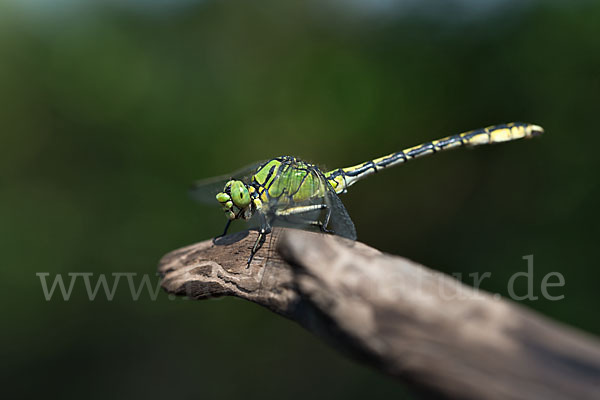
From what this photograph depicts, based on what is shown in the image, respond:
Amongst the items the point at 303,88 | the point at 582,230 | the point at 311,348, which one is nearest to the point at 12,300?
the point at 311,348

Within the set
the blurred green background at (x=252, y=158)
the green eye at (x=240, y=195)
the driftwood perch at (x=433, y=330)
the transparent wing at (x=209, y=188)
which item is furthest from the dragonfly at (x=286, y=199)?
the blurred green background at (x=252, y=158)

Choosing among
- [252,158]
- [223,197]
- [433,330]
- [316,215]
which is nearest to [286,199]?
[316,215]

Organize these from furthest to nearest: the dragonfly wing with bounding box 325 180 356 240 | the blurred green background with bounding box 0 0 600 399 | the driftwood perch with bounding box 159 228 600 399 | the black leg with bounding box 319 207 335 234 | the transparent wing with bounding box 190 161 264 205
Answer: the blurred green background with bounding box 0 0 600 399, the transparent wing with bounding box 190 161 264 205, the black leg with bounding box 319 207 335 234, the dragonfly wing with bounding box 325 180 356 240, the driftwood perch with bounding box 159 228 600 399

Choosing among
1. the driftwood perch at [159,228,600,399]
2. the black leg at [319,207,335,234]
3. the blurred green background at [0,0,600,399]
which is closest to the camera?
the driftwood perch at [159,228,600,399]

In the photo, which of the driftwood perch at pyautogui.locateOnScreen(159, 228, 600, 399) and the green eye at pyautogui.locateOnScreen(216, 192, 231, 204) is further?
the green eye at pyautogui.locateOnScreen(216, 192, 231, 204)

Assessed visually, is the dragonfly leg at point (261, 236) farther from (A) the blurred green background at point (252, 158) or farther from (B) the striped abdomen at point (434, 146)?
(A) the blurred green background at point (252, 158)

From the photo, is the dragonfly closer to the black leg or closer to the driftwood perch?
the black leg

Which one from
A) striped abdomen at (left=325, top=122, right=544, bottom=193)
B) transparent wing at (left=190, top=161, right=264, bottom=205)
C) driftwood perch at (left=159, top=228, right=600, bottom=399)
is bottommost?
driftwood perch at (left=159, top=228, right=600, bottom=399)

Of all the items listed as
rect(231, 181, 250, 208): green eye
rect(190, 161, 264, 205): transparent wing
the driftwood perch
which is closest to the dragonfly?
rect(231, 181, 250, 208): green eye

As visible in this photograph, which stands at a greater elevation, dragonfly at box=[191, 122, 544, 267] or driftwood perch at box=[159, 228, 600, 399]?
dragonfly at box=[191, 122, 544, 267]
